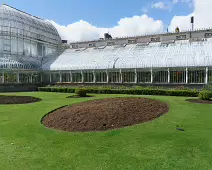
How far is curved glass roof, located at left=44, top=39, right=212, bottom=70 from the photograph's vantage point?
3116cm

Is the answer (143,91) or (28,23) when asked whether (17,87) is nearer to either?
(28,23)

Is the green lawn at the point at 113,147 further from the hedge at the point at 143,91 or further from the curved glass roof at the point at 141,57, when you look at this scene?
the curved glass roof at the point at 141,57

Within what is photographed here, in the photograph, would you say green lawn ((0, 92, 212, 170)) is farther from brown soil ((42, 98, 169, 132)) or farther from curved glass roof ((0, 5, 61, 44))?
curved glass roof ((0, 5, 61, 44))

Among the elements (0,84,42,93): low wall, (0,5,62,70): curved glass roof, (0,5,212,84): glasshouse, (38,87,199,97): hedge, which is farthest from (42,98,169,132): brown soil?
(0,5,62,70): curved glass roof

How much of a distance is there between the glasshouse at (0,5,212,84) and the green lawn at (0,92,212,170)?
2070 cm

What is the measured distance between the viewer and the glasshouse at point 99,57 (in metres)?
31.2

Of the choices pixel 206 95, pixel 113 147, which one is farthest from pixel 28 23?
pixel 113 147

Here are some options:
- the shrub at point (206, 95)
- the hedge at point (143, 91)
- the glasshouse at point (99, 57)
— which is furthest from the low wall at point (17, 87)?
the shrub at point (206, 95)

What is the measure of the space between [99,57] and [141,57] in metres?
8.14

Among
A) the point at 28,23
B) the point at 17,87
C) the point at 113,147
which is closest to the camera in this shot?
the point at 113,147

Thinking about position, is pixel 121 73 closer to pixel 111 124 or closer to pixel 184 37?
pixel 184 37

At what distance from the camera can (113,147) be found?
8.03 m

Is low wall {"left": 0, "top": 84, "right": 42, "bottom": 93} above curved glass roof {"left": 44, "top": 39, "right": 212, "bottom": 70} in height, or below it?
below

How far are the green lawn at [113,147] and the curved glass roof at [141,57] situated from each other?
21028 mm
